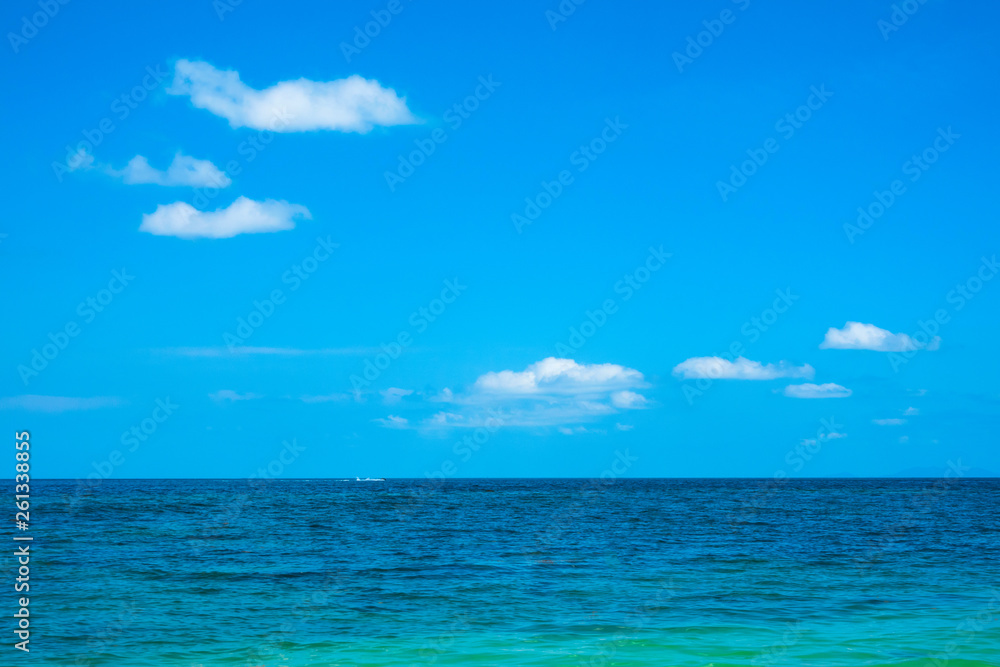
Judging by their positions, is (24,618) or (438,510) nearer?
(24,618)

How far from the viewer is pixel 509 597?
21.3m

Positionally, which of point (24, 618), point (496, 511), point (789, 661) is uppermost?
point (496, 511)

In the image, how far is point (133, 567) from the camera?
25.6 meters

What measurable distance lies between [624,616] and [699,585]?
5110 mm

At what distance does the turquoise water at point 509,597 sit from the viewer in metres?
15.7

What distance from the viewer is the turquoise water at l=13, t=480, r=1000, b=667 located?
15727 mm

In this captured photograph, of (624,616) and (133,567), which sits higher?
→ (133,567)

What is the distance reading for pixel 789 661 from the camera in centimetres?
1486

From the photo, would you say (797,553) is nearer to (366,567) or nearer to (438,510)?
(366,567)

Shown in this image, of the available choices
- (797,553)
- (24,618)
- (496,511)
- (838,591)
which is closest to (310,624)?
(24,618)

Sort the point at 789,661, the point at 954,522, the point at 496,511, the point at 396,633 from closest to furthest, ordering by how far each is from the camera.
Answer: the point at 789,661, the point at 396,633, the point at 954,522, the point at 496,511

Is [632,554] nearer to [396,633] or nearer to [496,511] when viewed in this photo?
[396,633]

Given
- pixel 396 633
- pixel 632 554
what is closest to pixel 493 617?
pixel 396 633

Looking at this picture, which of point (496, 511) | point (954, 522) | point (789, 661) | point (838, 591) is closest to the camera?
point (789, 661)
